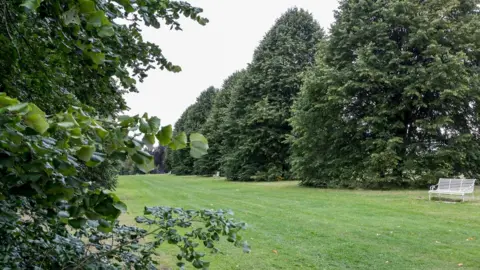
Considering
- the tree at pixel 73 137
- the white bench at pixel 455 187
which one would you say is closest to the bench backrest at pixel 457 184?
the white bench at pixel 455 187

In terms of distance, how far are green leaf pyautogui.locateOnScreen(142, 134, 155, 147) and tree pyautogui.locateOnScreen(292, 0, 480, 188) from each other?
52.6ft

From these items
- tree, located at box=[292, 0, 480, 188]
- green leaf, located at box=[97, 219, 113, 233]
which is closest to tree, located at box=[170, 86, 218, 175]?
tree, located at box=[292, 0, 480, 188]

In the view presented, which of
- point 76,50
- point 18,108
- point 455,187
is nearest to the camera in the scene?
point 18,108

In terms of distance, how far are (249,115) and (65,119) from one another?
90.2 ft

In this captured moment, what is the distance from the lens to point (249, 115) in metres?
28.2

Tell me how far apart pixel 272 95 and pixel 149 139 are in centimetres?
2745

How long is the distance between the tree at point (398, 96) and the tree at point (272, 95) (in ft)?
25.2

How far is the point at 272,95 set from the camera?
92.0 feet

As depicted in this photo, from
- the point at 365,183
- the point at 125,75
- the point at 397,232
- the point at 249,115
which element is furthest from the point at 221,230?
the point at 249,115

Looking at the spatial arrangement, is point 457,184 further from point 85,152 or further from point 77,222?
point 85,152

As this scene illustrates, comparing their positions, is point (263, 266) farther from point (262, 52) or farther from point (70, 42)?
point (262, 52)

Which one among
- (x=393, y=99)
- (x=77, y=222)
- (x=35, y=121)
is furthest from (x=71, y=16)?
(x=393, y=99)

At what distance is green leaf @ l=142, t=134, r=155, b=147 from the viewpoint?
2.89 feet

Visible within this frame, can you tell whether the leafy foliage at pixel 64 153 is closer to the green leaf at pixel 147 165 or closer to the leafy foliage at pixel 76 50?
the green leaf at pixel 147 165
